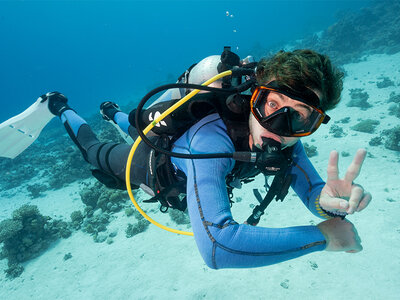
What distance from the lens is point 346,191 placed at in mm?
1738

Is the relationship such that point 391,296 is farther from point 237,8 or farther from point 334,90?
point 237,8

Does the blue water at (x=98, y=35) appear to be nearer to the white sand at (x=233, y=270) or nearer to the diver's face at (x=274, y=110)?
the white sand at (x=233, y=270)

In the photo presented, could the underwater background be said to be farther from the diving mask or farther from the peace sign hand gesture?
the peace sign hand gesture

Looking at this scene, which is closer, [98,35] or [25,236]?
[25,236]

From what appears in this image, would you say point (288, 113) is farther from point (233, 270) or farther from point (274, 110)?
point (233, 270)

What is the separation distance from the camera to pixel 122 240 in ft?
25.2

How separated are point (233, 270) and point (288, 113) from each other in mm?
5150

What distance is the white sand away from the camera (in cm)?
482

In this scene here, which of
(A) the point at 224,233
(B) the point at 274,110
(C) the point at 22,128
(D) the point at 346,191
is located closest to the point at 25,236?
(C) the point at 22,128

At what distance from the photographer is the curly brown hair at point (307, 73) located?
6.35ft

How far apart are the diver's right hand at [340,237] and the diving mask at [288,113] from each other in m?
0.93

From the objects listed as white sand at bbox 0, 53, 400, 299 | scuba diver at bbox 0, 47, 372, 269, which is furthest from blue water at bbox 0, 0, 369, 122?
scuba diver at bbox 0, 47, 372, 269

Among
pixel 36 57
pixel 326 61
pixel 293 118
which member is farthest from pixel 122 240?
pixel 36 57

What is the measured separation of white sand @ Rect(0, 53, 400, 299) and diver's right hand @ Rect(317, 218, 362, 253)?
4.14m
